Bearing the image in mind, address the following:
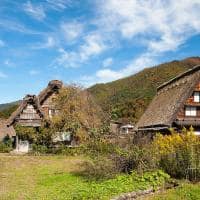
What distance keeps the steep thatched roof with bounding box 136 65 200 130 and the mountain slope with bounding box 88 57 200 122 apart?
27.3 m

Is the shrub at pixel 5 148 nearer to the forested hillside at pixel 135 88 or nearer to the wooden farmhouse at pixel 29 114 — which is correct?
the wooden farmhouse at pixel 29 114

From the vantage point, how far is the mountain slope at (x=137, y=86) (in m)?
63.7

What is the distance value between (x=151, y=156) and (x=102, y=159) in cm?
204

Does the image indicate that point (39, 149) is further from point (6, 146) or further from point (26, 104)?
point (26, 104)

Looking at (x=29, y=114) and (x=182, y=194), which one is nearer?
(x=182, y=194)

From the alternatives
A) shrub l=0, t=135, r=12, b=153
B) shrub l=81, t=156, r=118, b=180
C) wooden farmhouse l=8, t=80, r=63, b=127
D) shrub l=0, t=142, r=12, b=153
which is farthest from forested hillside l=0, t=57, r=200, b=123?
shrub l=81, t=156, r=118, b=180

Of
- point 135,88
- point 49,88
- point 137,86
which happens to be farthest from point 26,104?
point 137,86

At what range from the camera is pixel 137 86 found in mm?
80875

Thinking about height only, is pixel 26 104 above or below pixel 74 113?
above

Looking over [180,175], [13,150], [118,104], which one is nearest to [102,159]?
[180,175]

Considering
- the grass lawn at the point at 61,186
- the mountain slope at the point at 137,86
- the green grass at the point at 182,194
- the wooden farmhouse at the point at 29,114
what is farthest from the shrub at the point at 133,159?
the mountain slope at the point at 137,86

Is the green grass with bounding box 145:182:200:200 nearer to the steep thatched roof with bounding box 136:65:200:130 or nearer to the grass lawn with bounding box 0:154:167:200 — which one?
the grass lawn with bounding box 0:154:167:200

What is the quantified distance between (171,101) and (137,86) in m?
49.9

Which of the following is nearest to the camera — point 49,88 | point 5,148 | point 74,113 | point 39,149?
point 39,149
